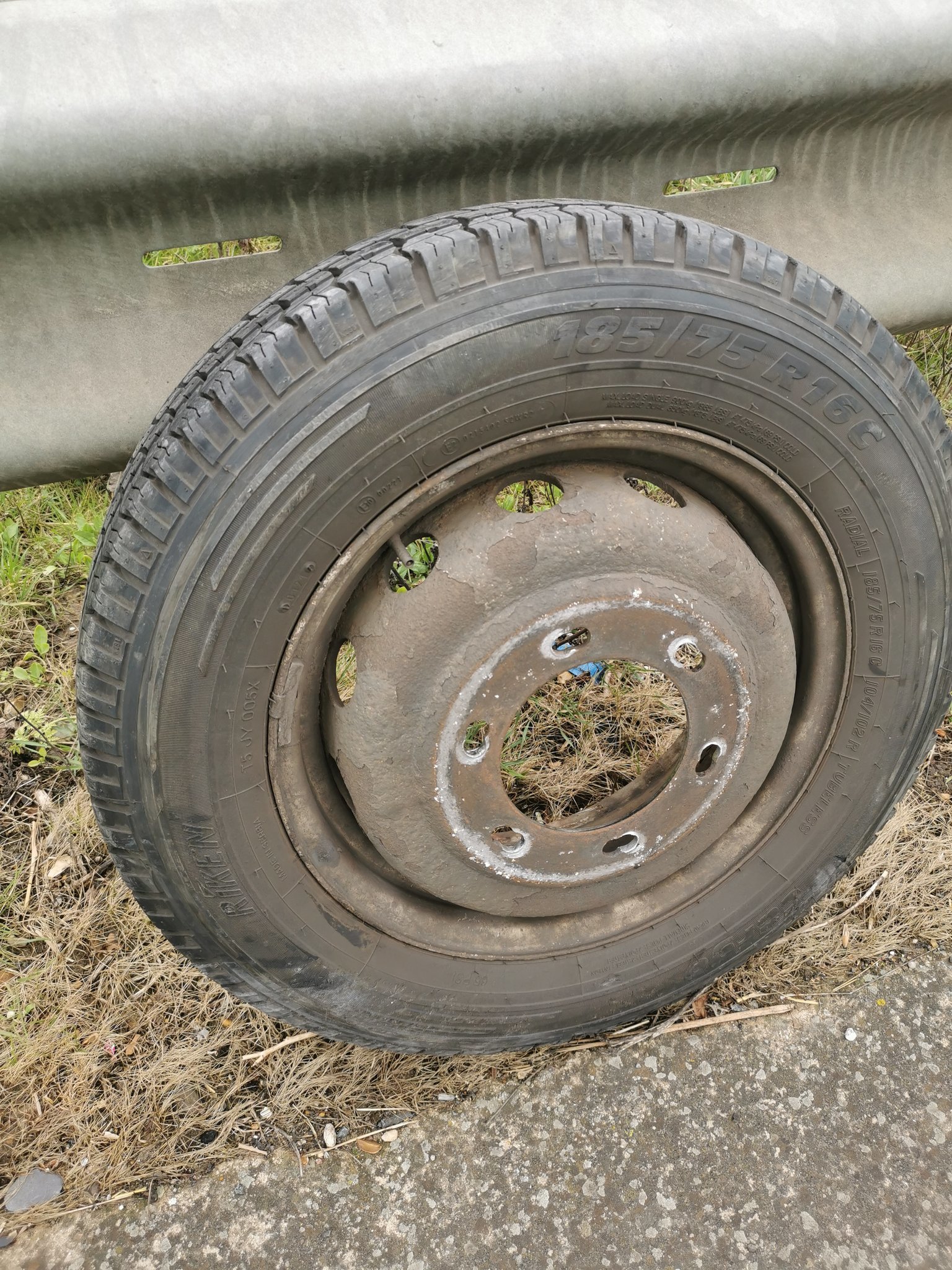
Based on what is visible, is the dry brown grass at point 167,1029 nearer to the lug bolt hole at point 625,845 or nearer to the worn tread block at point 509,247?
the lug bolt hole at point 625,845

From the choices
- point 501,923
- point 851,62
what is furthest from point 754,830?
point 851,62

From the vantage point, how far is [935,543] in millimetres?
1682

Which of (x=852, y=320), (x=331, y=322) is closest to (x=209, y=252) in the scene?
(x=331, y=322)

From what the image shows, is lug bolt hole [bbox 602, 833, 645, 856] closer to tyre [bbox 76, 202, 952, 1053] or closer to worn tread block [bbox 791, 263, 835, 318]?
tyre [bbox 76, 202, 952, 1053]

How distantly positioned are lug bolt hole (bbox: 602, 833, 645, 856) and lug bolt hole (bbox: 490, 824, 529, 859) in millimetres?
166

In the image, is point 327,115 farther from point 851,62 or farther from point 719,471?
point 851,62

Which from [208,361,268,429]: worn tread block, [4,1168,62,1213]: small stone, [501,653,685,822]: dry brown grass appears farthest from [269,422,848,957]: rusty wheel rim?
[4,1168,62,1213]: small stone

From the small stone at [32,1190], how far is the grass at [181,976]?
2 cm

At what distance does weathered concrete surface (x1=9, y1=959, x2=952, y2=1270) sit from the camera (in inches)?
71.9

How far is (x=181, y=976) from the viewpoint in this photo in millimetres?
2297

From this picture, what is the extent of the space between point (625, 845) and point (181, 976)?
3.94 feet

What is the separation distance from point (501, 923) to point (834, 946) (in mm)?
939

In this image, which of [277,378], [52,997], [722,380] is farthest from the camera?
[52,997]

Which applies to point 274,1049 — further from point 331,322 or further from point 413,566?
point 331,322
